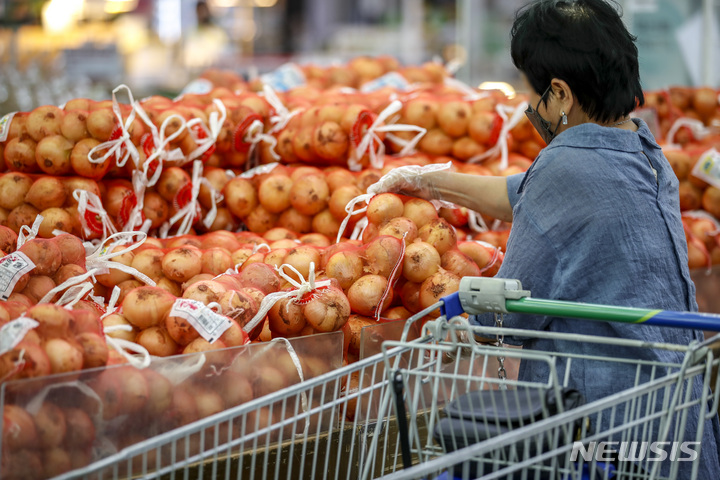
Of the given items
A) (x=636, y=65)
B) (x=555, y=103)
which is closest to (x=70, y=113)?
(x=555, y=103)

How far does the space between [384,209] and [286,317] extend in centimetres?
50

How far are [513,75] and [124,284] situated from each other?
661 cm

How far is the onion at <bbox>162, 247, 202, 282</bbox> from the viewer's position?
219 centimetres

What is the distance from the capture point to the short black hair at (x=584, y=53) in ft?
5.89

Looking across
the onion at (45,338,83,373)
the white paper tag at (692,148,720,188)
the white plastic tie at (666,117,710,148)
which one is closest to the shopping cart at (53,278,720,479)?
the onion at (45,338,83,373)

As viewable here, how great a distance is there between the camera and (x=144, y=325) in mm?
1869

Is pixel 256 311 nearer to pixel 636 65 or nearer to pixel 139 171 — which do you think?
pixel 139 171

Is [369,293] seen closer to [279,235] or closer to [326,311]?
[326,311]

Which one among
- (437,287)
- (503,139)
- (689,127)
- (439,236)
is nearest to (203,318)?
(437,287)

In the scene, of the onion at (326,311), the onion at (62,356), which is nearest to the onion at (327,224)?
the onion at (326,311)

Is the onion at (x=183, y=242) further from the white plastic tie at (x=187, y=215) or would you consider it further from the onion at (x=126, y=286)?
the onion at (x=126, y=286)

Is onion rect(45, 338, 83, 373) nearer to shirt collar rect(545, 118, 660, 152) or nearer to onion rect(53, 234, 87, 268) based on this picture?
onion rect(53, 234, 87, 268)

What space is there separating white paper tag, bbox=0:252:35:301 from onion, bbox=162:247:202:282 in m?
0.39

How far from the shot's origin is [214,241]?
254 cm
